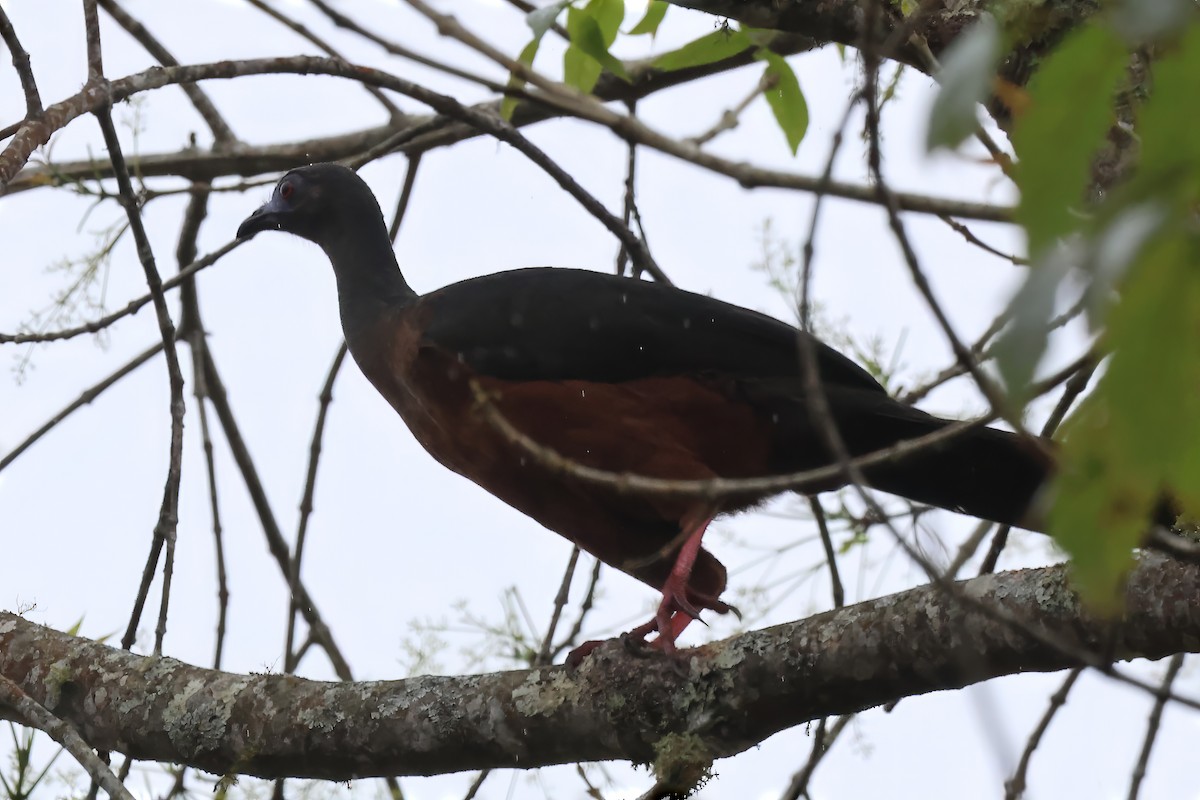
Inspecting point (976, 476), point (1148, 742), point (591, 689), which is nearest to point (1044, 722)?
point (1148, 742)

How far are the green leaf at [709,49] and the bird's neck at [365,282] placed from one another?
3.31 feet

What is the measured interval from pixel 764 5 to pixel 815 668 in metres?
1.33

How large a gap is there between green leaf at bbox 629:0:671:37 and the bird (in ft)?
2.10

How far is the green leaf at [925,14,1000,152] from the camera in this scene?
2.36 feet

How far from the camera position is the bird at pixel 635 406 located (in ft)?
9.04

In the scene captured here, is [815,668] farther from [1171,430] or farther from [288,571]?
[288,571]

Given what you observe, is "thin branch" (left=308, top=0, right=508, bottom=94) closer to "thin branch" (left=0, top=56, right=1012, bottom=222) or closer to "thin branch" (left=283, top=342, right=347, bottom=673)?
"thin branch" (left=0, top=56, right=1012, bottom=222)

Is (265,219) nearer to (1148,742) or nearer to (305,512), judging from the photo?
(305,512)

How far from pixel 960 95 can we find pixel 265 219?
10.7 ft

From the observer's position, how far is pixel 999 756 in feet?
3.01

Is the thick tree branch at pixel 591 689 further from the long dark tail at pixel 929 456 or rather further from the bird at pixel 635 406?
the long dark tail at pixel 929 456

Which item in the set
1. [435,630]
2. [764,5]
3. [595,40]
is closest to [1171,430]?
[595,40]

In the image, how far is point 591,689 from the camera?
7.58 ft

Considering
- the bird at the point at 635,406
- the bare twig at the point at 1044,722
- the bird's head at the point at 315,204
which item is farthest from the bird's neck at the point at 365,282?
the bare twig at the point at 1044,722
